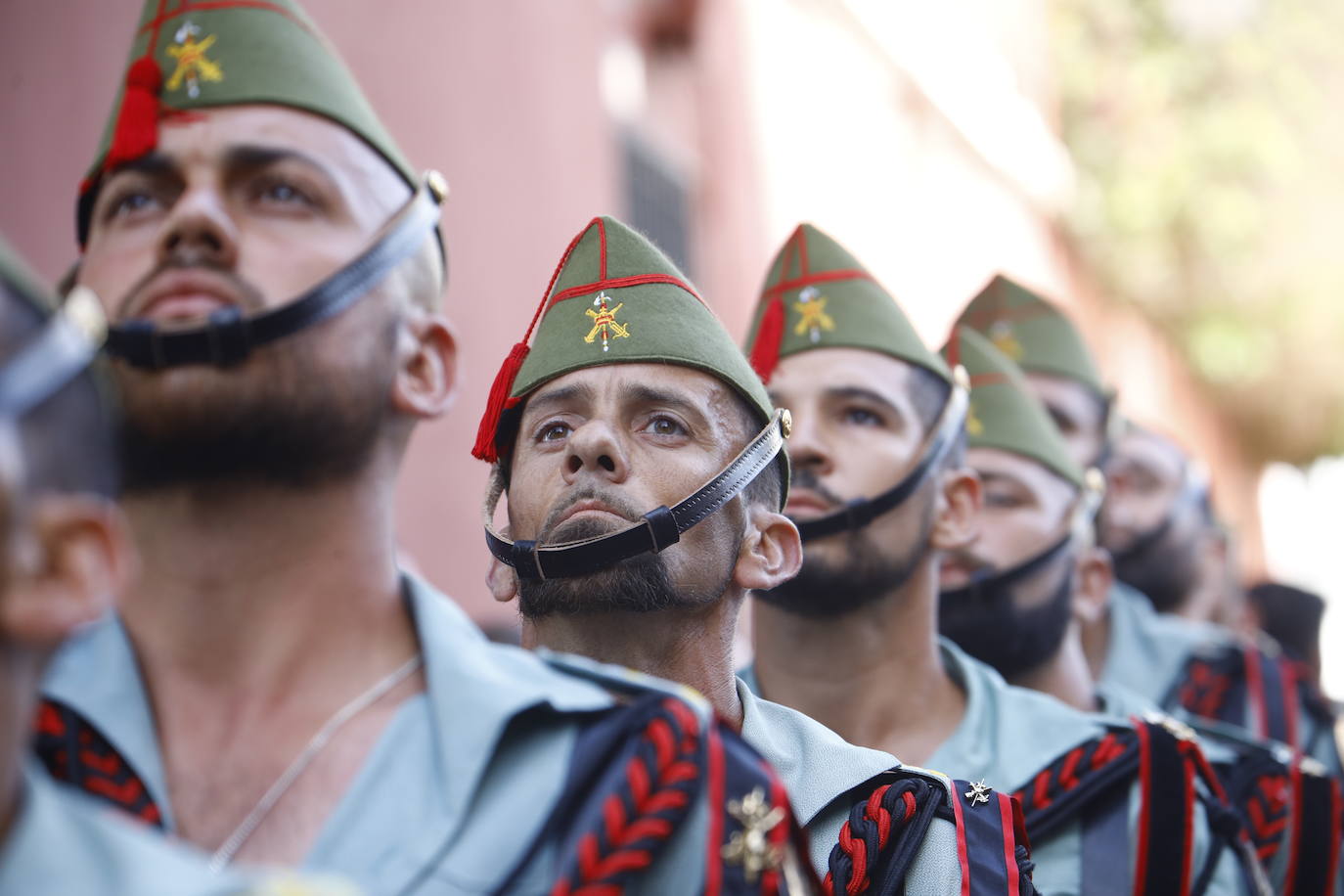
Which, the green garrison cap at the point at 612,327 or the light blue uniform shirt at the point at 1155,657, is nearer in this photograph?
the green garrison cap at the point at 612,327

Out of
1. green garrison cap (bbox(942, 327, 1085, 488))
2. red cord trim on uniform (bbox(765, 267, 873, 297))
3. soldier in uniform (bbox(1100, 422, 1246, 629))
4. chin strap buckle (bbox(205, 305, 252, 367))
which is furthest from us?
soldier in uniform (bbox(1100, 422, 1246, 629))

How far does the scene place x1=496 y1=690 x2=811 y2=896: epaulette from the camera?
1.73 meters

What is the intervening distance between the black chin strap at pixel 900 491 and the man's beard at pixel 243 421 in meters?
1.40

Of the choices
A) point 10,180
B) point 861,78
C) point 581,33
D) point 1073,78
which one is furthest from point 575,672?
point 1073,78

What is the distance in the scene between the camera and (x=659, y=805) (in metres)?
1.78

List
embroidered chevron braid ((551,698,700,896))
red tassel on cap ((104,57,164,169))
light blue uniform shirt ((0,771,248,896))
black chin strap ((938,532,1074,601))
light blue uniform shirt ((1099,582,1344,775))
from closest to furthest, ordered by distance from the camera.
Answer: light blue uniform shirt ((0,771,248,896))
embroidered chevron braid ((551,698,700,896))
red tassel on cap ((104,57,164,169))
black chin strap ((938,532,1074,601))
light blue uniform shirt ((1099,582,1344,775))

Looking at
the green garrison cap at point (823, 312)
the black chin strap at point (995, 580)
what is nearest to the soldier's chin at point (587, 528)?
the green garrison cap at point (823, 312)

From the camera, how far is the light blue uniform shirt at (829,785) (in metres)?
2.59

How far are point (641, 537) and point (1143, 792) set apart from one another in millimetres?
1452

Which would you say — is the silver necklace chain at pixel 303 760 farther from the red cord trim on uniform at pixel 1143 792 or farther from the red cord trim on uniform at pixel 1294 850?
the red cord trim on uniform at pixel 1294 850

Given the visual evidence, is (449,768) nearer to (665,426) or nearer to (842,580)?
(665,426)

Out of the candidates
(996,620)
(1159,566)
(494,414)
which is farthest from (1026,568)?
(1159,566)

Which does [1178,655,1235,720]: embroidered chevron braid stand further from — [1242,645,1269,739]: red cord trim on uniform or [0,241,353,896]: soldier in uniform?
[0,241,353,896]: soldier in uniform

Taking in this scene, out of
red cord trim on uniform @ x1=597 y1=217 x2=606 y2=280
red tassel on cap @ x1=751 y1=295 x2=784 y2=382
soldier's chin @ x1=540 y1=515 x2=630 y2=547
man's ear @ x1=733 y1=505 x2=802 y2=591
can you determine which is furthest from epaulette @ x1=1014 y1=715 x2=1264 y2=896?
red cord trim on uniform @ x1=597 y1=217 x2=606 y2=280
